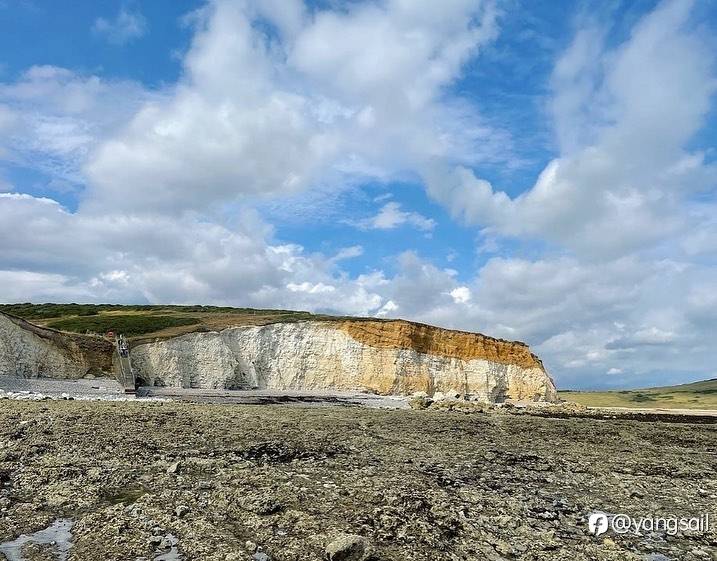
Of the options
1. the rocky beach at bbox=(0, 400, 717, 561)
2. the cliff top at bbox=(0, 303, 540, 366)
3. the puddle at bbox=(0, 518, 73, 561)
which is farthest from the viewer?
the cliff top at bbox=(0, 303, 540, 366)

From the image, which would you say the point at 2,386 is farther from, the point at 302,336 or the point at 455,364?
the point at 455,364

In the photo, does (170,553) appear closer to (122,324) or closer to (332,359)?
(332,359)

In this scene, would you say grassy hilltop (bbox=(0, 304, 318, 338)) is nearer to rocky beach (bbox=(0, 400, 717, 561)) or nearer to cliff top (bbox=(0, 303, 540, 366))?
cliff top (bbox=(0, 303, 540, 366))

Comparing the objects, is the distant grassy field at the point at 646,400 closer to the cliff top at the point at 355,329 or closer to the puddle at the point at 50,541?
the cliff top at the point at 355,329

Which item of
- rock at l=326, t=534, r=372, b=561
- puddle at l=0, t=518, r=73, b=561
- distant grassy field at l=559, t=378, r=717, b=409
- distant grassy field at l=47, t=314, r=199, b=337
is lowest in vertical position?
distant grassy field at l=559, t=378, r=717, b=409

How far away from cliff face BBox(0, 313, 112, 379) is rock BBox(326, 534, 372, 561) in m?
39.4

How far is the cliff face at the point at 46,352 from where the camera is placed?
131 feet

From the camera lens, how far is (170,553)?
24.9ft

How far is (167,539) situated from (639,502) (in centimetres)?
938

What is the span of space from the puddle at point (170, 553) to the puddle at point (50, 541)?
1.18 meters

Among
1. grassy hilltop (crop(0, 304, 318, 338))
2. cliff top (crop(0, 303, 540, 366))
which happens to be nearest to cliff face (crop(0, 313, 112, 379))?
cliff top (crop(0, 303, 540, 366))

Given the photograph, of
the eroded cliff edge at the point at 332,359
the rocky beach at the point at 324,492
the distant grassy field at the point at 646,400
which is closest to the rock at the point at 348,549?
the rocky beach at the point at 324,492

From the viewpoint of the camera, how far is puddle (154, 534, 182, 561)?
7383 millimetres

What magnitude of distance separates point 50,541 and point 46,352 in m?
39.7
